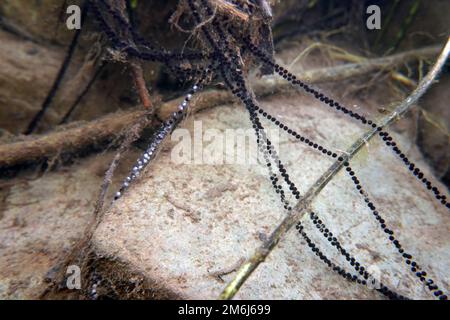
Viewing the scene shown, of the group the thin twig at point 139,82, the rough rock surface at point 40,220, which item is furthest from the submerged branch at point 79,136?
the rough rock surface at point 40,220

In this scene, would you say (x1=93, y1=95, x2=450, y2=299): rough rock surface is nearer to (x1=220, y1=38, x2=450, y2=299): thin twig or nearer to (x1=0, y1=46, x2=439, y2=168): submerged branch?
(x1=0, y1=46, x2=439, y2=168): submerged branch

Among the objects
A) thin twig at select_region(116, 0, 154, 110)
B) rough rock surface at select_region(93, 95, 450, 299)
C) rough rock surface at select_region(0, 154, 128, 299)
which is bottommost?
rough rock surface at select_region(0, 154, 128, 299)

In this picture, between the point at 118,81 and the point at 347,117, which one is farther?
the point at 347,117

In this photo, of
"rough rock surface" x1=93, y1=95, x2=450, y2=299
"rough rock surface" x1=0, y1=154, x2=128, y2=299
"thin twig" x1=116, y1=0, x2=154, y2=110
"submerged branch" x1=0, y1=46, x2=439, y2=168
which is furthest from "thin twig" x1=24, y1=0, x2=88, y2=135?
"rough rock surface" x1=93, y1=95, x2=450, y2=299

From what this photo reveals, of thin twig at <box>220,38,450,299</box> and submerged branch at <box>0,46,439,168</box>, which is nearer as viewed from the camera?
thin twig at <box>220,38,450,299</box>

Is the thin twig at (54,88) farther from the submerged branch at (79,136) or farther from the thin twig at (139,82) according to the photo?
the thin twig at (139,82)
